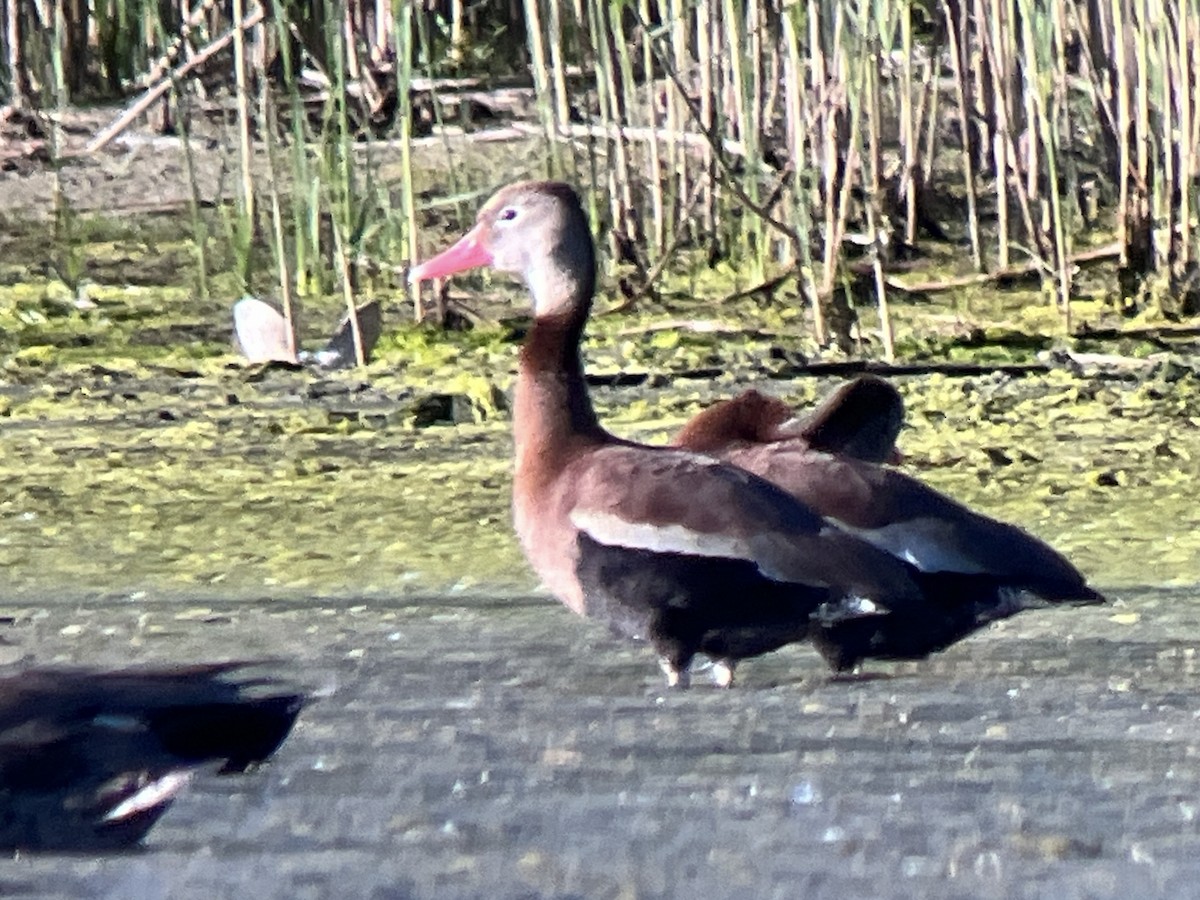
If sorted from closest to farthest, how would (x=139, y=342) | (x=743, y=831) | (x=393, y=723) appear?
1. (x=743, y=831)
2. (x=393, y=723)
3. (x=139, y=342)

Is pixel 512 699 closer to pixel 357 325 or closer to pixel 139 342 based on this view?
pixel 357 325

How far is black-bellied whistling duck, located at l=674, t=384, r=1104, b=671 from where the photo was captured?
3600 millimetres

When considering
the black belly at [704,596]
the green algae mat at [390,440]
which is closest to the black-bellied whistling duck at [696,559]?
the black belly at [704,596]

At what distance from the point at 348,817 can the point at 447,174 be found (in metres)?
→ 5.27

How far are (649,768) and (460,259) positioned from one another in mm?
1877

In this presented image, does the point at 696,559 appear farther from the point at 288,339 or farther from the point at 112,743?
the point at 288,339

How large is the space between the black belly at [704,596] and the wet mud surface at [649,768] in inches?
2.7

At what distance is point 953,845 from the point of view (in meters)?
2.69

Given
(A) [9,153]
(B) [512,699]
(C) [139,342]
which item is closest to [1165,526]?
(B) [512,699]

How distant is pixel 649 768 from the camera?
3051 millimetres

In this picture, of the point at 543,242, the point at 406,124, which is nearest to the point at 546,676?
the point at 543,242

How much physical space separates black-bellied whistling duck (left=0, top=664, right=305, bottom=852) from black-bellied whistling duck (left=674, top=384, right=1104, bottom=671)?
950 millimetres

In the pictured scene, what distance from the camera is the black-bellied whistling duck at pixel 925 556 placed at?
3.60 m

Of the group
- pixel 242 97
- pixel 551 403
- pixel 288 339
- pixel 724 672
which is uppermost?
pixel 242 97
